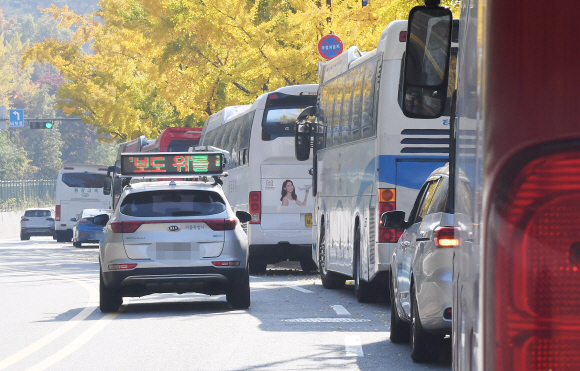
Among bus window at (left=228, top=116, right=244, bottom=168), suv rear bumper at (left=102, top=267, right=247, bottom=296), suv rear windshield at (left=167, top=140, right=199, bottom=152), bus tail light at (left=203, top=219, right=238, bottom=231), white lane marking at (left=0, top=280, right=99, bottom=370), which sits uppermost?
suv rear windshield at (left=167, top=140, right=199, bottom=152)

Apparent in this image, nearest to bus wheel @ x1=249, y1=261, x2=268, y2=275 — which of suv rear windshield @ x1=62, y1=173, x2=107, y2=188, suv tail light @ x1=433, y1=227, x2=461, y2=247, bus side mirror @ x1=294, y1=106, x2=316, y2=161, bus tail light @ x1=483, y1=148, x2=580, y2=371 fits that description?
bus side mirror @ x1=294, y1=106, x2=316, y2=161

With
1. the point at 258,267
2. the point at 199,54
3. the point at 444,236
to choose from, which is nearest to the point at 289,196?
the point at 258,267

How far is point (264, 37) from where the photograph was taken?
29.2m

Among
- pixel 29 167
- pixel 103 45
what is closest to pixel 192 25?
pixel 103 45

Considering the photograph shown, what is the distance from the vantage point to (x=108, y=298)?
1370cm

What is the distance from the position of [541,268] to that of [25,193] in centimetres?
7257

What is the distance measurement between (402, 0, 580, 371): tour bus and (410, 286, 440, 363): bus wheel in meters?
6.13

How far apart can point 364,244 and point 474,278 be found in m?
11.9

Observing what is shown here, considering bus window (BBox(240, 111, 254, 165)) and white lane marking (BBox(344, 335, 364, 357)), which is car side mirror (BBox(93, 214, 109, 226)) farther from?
bus window (BBox(240, 111, 254, 165))

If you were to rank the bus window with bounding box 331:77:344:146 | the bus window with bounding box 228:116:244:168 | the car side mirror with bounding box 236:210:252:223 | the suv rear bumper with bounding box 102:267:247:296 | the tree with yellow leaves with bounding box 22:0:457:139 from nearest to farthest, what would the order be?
the suv rear bumper with bounding box 102:267:247:296
the car side mirror with bounding box 236:210:252:223
the bus window with bounding box 331:77:344:146
the bus window with bounding box 228:116:244:168
the tree with yellow leaves with bounding box 22:0:457:139

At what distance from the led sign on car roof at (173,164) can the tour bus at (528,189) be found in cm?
1227

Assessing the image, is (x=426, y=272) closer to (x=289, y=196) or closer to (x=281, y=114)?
(x=289, y=196)

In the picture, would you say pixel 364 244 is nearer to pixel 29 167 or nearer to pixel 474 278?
pixel 474 278

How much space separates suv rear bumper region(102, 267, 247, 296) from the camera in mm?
13156
